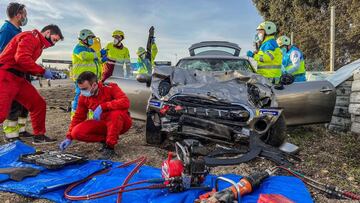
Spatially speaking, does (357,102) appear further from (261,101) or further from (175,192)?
(175,192)

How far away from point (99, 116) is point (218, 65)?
6.92ft

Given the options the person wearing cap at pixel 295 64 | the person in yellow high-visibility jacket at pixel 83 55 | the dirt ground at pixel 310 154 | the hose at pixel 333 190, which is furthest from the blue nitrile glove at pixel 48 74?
the person wearing cap at pixel 295 64

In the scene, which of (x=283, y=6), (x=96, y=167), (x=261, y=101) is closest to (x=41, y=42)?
(x=96, y=167)

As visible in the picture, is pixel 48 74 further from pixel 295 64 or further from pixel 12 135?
pixel 295 64

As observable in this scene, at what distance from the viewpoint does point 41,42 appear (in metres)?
4.80

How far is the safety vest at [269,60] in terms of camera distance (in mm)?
5992

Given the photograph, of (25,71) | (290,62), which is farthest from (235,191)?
(290,62)

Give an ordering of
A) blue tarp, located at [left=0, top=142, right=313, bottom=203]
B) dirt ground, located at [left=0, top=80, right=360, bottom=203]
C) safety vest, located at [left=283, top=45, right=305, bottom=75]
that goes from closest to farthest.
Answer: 1. blue tarp, located at [left=0, top=142, right=313, bottom=203]
2. dirt ground, located at [left=0, top=80, right=360, bottom=203]
3. safety vest, located at [left=283, top=45, right=305, bottom=75]

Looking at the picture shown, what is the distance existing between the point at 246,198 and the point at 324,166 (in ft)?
5.28

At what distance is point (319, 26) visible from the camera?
66.3ft

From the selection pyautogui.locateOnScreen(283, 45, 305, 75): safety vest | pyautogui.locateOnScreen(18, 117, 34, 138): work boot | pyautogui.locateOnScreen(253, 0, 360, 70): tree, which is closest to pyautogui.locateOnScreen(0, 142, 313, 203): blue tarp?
pyautogui.locateOnScreen(18, 117, 34, 138): work boot

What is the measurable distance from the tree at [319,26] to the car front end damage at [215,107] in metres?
15.4

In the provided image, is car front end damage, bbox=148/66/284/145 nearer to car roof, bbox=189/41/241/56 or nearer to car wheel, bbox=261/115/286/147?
car wheel, bbox=261/115/286/147

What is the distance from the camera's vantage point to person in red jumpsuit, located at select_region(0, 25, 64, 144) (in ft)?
14.5
